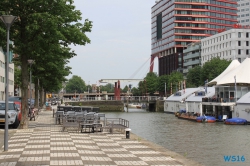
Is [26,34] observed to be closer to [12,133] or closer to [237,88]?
[12,133]

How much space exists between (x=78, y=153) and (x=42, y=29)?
1310 cm

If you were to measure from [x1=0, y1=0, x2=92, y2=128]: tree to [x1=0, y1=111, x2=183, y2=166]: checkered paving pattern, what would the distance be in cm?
778

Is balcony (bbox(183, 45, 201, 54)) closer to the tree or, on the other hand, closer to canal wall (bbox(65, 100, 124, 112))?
canal wall (bbox(65, 100, 124, 112))

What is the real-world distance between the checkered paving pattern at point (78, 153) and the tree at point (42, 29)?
7779mm

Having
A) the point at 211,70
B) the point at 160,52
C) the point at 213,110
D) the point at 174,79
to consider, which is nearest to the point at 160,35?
the point at 160,52

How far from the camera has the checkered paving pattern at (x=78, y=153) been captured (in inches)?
627

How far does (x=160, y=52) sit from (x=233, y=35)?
64179mm

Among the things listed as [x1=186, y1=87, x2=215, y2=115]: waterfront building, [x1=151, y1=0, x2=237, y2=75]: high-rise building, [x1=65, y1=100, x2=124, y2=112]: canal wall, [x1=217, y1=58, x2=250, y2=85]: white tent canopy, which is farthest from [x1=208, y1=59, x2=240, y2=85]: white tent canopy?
[x1=151, y1=0, x2=237, y2=75]: high-rise building

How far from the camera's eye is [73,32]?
29781 mm

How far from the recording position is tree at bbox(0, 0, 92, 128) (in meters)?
28.2

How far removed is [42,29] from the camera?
28.8 meters

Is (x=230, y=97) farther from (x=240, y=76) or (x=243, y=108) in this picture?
(x=243, y=108)

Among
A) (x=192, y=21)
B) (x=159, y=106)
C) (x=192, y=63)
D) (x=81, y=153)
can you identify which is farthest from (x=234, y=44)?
(x=81, y=153)

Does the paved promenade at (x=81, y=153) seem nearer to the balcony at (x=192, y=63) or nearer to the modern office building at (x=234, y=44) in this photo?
the modern office building at (x=234, y=44)
